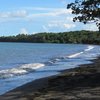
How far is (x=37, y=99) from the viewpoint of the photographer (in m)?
16.0

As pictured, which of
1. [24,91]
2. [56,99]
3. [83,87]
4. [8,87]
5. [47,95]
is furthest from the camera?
[8,87]

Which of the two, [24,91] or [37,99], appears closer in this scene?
[37,99]

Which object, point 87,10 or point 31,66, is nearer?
point 87,10

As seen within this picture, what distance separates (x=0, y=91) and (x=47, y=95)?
4799mm

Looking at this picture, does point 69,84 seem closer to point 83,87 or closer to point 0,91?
point 83,87

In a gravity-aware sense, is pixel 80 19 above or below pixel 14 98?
above

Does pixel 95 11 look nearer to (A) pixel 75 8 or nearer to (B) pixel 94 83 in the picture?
(A) pixel 75 8

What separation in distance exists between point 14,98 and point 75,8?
5.97m

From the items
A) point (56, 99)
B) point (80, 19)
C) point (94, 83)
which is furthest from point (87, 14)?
point (56, 99)

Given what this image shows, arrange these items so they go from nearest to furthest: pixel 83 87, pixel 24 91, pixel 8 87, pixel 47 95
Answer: pixel 47 95 < pixel 83 87 < pixel 24 91 < pixel 8 87

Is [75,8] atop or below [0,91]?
atop

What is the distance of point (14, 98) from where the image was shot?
17.6 metres

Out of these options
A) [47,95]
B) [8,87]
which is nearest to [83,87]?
[47,95]

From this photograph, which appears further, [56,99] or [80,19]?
[80,19]
